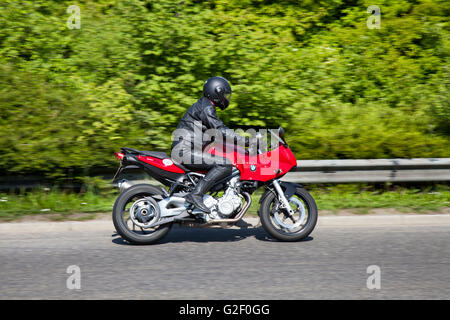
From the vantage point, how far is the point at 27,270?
5758 mm

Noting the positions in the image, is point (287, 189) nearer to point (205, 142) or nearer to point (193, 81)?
point (205, 142)

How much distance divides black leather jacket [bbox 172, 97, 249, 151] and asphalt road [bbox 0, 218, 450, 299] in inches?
51.6

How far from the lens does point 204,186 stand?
6473 millimetres

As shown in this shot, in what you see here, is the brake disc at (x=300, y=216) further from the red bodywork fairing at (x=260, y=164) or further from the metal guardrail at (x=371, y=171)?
the metal guardrail at (x=371, y=171)

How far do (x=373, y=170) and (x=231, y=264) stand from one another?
3859 mm

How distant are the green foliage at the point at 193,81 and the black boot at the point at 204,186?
265 cm

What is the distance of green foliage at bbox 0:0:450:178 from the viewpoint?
28.8ft

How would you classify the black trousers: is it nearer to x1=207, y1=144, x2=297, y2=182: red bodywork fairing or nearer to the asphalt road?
x1=207, y1=144, x2=297, y2=182: red bodywork fairing
